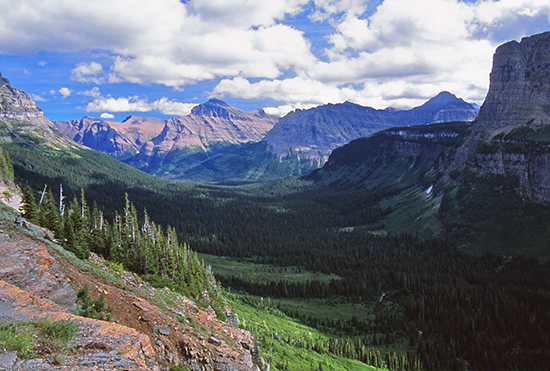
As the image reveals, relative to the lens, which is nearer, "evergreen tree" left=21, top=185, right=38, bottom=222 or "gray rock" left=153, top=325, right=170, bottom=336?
"gray rock" left=153, top=325, right=170, bottom=336

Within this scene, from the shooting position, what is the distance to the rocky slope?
20594 mm

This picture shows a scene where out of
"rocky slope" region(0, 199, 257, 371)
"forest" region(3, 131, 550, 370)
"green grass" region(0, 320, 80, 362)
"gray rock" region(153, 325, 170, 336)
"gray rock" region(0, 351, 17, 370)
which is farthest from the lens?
"forest" region(3, 131, 550, 370)

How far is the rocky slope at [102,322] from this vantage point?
20.6 meters

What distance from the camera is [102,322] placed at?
24.4 meters

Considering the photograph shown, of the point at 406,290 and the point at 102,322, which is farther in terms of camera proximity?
the point at 406,290

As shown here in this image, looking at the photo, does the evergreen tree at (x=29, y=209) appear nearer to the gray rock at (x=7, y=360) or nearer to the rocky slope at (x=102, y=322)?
the rocky slope at (x=102, y=322)

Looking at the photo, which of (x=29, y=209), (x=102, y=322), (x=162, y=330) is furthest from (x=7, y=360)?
(x=29, y=209)

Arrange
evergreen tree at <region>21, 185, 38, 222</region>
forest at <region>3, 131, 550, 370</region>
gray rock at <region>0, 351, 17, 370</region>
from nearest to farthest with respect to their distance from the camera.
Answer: gray rock at <region>0, 351, 17, 370</region> < evergreen tree at <region>21, 185, 38, 222</region> < forest at <region>3, 131, 550, 370</region>

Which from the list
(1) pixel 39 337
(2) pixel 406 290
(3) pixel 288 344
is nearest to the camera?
(1) pixel 39 337

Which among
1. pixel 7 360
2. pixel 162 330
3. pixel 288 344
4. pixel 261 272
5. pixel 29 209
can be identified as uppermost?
pixel 29 209

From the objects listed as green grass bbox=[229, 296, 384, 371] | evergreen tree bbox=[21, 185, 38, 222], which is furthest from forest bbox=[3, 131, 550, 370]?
green grass bbox=[229, 296, 384, 371]

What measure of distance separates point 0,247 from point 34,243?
4826 millimetres

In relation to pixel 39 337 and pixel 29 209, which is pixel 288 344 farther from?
pixel 39 337

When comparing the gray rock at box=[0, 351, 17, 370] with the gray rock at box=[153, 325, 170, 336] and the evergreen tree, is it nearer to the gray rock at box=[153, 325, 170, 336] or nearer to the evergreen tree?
the gray rock at box=[153, 325, 170, 336]
